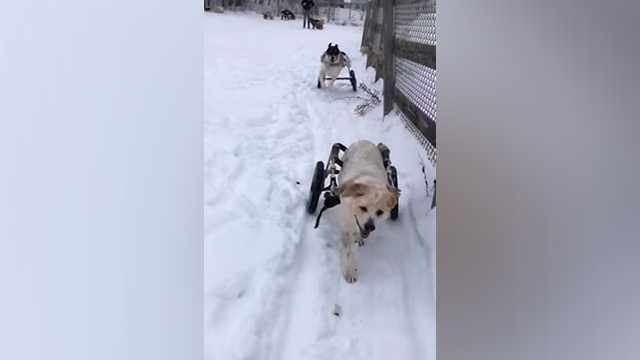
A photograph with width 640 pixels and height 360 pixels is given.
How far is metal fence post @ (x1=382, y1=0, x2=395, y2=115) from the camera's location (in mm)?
3594

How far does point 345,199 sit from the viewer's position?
6.09 feet

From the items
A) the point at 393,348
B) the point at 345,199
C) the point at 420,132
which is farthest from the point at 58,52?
the point at 420,132

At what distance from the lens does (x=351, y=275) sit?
69.3 inches

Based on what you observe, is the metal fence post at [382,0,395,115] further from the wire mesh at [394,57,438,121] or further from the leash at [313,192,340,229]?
the leash at [313,192,340,229]

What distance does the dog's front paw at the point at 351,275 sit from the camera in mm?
1753

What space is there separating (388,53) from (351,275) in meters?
2.39

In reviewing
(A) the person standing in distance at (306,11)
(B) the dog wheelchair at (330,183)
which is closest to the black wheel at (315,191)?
(B) the dog wheelchair at (330,183)

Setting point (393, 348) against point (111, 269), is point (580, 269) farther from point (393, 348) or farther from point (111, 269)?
point (393, 348)

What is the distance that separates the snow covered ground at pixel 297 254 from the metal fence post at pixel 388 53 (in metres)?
0.14

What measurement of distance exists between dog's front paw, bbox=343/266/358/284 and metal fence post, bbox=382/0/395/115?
1.97 meters

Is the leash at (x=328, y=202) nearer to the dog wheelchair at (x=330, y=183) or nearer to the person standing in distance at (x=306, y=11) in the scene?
the dog wheelchair at (x=330, y=183)

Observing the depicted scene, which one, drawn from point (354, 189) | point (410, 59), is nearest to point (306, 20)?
point (410, 59)

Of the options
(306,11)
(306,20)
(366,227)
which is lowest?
(366,227)

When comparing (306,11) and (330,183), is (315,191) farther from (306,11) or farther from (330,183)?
(306,11)
